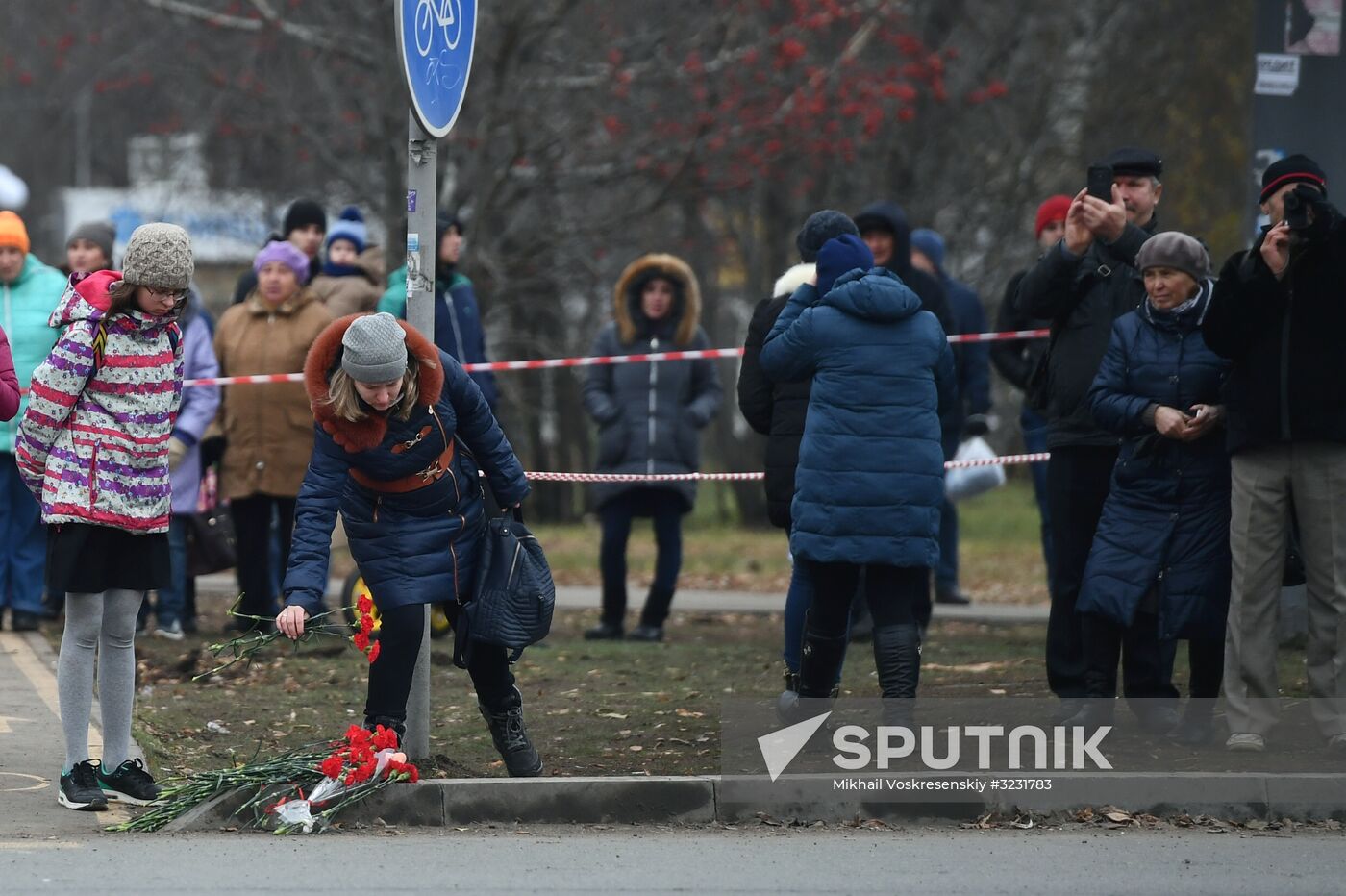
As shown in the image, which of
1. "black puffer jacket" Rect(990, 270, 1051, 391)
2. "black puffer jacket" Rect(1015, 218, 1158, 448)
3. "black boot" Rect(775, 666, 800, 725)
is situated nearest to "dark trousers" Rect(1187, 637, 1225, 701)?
"black puffer jacket" Rect(1015, 218, 1158, 448)

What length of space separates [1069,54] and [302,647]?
13.0m

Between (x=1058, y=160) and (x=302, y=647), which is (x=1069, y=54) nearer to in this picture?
(x=1058, y=160)

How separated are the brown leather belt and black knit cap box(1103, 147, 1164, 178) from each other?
3134 millimetres

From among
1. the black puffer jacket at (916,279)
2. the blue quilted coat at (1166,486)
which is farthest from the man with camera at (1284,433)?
the black puffer jacket at (916,279)

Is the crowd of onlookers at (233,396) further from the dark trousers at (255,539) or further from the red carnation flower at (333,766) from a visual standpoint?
the red carnation flower at (333,766)

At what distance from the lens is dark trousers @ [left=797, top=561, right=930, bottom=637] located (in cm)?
744

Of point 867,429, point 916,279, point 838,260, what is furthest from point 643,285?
point 867,429

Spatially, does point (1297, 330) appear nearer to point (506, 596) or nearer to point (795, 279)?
point (795, 279)

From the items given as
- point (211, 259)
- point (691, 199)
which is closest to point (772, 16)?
point (691, 199)

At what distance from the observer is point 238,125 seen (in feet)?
57.3

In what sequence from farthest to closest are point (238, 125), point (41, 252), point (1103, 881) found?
point (41, 252), point (238, 125), point (1103, 881)

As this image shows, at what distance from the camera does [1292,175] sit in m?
7.34

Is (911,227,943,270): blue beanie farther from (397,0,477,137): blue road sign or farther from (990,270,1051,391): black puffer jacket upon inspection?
(397,0,477,137): blue road sign

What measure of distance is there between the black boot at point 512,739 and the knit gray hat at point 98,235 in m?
4.51
